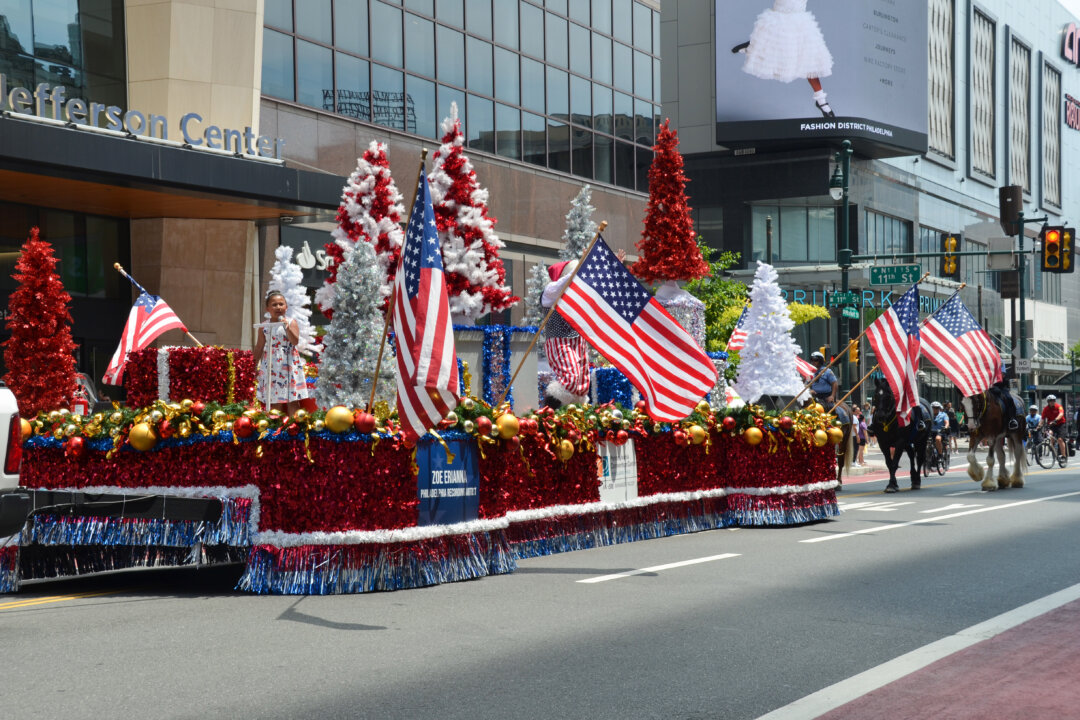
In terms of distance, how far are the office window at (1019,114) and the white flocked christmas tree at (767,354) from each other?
67751mm

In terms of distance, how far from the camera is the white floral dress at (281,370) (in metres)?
12.7

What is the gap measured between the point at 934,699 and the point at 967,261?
83634mm

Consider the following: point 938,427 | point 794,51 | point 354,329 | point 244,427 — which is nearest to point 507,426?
point 244,427

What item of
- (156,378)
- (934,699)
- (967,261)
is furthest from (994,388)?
(967,261)

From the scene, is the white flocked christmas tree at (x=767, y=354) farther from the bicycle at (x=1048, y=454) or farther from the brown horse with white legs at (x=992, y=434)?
the brown horse with white legs at (x=992, y=434)

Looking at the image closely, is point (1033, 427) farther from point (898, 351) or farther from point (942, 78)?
point (942, 78)

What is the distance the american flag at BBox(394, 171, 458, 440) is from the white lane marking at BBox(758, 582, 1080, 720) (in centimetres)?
400

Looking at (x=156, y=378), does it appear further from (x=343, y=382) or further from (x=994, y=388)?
→ (x=994, y=388)

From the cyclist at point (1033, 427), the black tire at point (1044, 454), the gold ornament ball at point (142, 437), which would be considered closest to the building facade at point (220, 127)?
the gold ornament ball at point (142, 437)

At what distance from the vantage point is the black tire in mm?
33344

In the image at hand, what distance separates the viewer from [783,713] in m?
6.13

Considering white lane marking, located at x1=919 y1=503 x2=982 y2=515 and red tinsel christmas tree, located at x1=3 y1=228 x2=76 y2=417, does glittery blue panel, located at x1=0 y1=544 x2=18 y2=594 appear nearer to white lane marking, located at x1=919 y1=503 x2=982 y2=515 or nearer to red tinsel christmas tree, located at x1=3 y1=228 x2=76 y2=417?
white lane marking, located at x1=919 y1=503 x2=982 y2=515

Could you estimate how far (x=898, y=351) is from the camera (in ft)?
53.9

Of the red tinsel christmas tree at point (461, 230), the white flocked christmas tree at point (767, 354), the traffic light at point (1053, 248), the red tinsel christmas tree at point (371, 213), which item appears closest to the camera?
the red tinsel christmas tree at point (461, 230)
